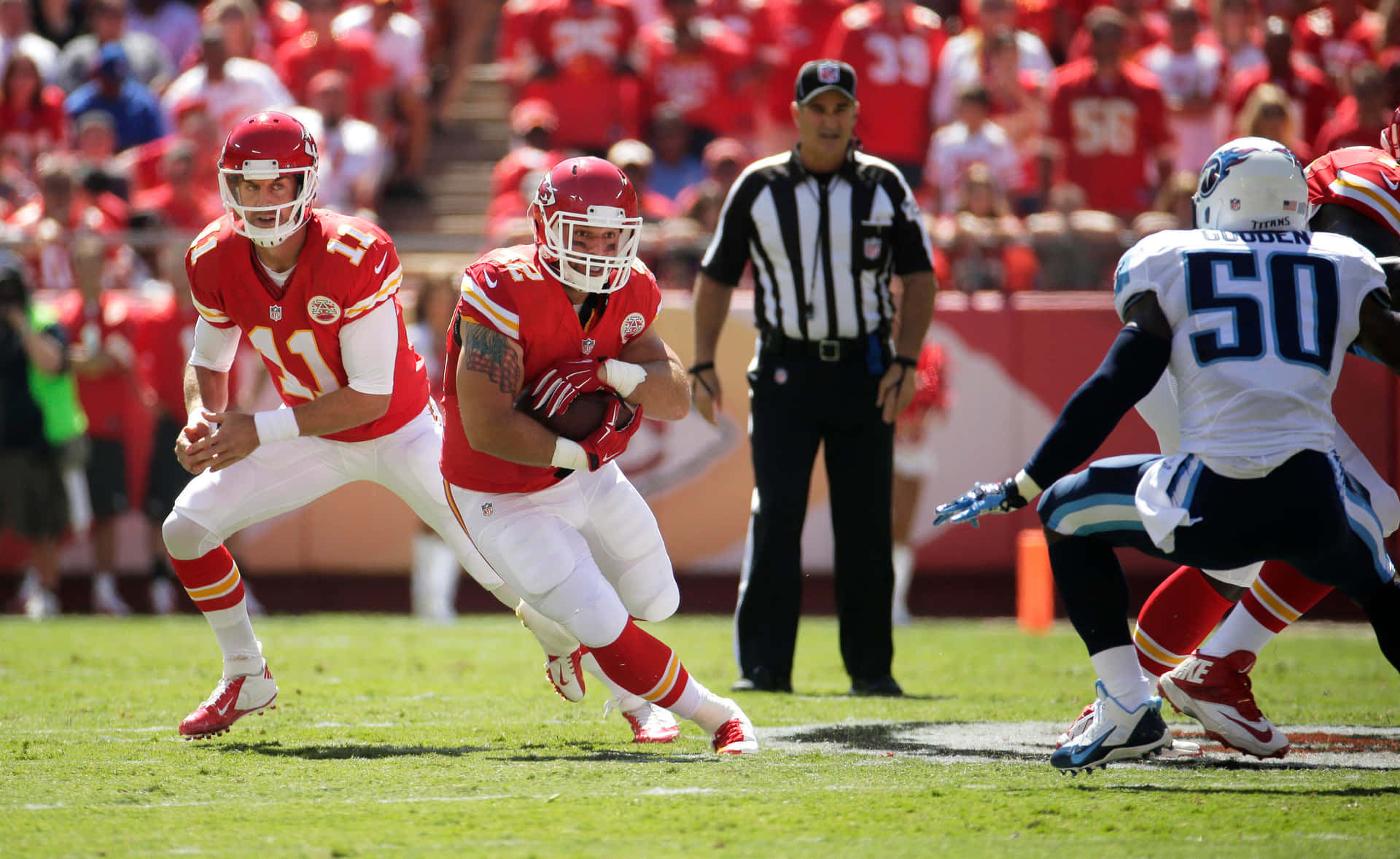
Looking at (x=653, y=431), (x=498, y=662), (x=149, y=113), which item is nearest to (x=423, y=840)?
(x=498, y=662)

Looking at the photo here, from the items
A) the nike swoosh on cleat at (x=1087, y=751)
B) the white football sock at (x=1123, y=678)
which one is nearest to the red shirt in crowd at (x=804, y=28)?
the white football sock at (x=1123, y=678)

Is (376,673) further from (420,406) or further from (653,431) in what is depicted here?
(653,431)

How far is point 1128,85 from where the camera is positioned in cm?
1035

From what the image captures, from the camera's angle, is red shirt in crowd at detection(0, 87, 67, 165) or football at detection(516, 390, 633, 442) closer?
football at detection(516, 390, 633, 442)

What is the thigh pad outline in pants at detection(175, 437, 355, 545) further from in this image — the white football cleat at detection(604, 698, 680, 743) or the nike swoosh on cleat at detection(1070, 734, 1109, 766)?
the nike swoosh on cleat at detection(1070, 734, 1109, 766)

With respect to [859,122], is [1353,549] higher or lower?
lower

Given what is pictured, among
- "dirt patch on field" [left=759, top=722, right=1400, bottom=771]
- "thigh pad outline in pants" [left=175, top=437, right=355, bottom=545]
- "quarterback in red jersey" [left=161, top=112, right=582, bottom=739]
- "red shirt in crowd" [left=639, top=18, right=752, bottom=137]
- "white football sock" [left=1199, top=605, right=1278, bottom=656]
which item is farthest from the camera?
"red shirt in crowd" [left=639, top=18, right=752, bottom=137]

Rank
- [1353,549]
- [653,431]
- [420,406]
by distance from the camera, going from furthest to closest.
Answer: [653,431], [420,406], [1353,549]

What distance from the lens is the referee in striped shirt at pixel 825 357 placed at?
5.98m

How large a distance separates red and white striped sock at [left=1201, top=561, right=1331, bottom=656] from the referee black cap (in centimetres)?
237

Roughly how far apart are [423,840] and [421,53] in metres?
10.3

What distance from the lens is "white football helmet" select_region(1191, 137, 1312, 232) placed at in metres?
4.07

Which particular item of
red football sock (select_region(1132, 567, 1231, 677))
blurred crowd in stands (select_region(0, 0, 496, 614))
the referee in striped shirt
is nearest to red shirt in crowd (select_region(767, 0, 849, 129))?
blurred crowd in stands (select_region(0, 0, 496, 614))

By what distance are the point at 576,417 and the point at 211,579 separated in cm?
130
